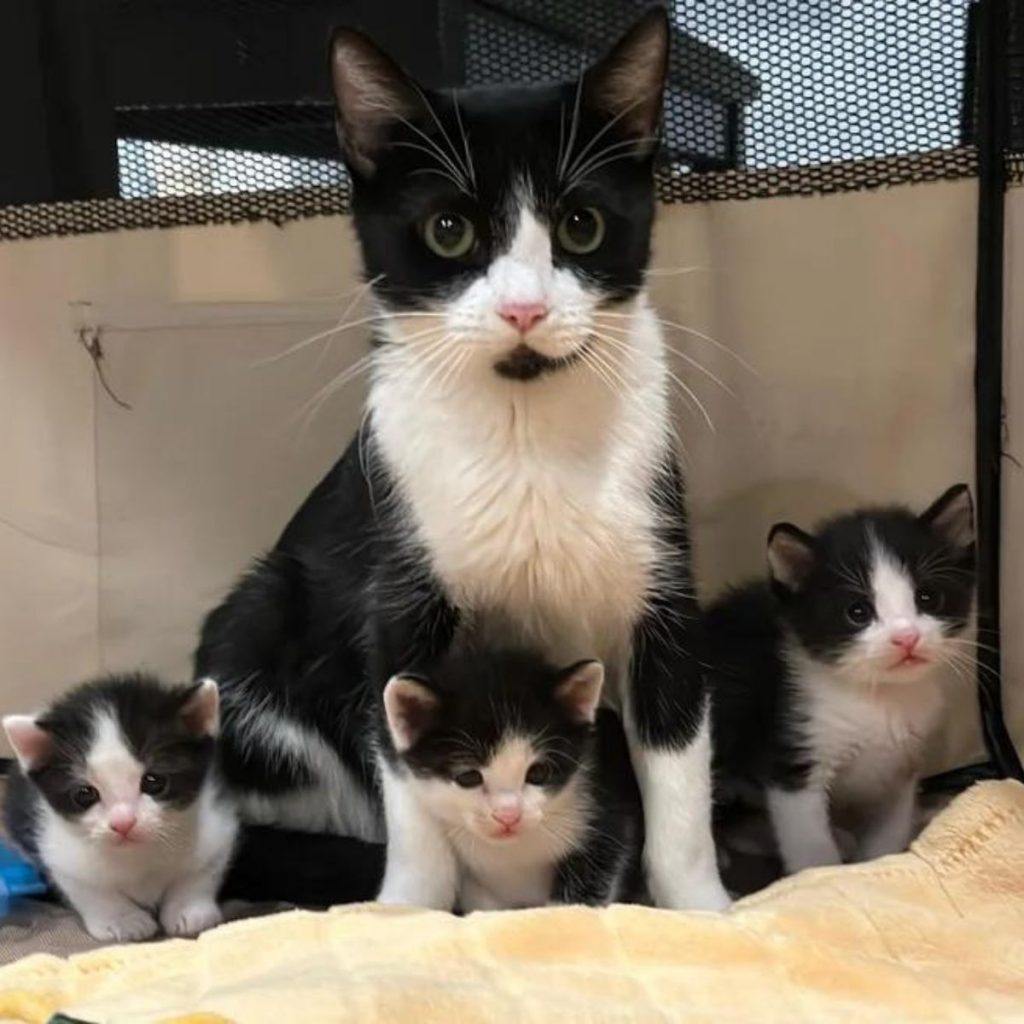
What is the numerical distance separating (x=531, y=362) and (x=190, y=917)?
0.73m

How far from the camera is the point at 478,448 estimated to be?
4.72 ft

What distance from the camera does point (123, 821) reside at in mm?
1520

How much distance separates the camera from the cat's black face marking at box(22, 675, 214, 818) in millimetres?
1566

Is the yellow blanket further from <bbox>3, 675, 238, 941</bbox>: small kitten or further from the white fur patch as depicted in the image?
the white fur patch

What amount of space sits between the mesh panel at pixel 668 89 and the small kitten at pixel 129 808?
0.73 m

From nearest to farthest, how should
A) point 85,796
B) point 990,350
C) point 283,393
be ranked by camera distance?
point 85,796 → point 990,350 → point 283,393

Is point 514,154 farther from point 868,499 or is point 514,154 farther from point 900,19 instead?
point 868,499

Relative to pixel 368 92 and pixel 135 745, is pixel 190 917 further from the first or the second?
pixel 368 92

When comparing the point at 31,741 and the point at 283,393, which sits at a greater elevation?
the point at 283,393

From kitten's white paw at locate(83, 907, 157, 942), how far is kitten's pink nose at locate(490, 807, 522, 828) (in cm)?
44

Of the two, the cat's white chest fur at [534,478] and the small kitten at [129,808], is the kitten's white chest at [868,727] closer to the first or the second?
the cat's white chest fur at [534,478]

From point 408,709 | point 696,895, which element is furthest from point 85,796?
point 696,895

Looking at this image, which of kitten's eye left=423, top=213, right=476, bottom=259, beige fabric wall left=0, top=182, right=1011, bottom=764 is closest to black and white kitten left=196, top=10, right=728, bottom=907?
kitten's eye left=423, top=213, right=476, bottom=259

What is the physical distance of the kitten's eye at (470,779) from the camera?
4.76 ft
